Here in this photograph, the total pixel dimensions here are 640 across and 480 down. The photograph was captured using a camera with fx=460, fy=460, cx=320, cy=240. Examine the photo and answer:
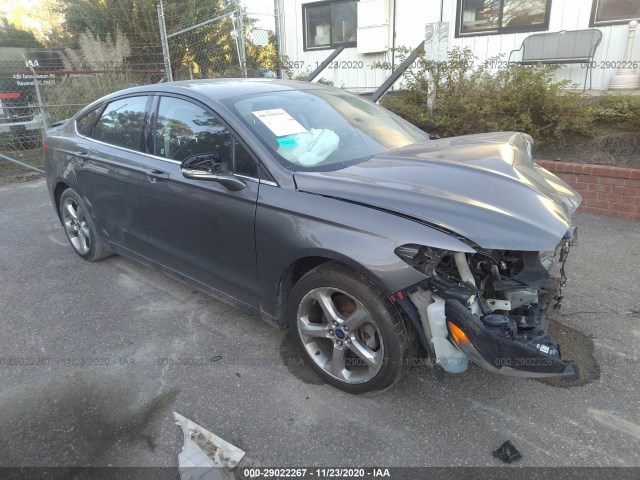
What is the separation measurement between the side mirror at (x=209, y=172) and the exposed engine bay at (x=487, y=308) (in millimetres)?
1123

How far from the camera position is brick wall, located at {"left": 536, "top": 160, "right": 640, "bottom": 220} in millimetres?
5145

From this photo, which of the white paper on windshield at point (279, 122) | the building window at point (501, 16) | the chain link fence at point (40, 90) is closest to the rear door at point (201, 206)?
the white paper on windshield at point (279, 122)

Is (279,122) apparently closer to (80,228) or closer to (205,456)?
(205,456)

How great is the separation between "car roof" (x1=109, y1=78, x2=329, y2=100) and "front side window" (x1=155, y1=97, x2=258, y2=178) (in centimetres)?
12

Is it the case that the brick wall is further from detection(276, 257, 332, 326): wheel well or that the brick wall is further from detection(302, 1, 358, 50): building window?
detection(302, 1, 358, 50): building window

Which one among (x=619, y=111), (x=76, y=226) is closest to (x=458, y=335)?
(x=76, y=226)

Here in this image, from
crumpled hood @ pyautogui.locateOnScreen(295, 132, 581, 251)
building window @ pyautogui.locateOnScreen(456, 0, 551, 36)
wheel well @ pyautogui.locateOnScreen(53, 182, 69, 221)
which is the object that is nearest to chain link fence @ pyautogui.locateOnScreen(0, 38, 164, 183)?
wheel well @ pyautogui.locateOnScreen(53, 182, 69, 221)

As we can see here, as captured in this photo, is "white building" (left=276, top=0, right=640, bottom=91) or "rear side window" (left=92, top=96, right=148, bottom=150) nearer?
"rear side window" (left=92, top=96, right=148, bottom=150)

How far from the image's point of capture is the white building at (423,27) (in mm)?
8367

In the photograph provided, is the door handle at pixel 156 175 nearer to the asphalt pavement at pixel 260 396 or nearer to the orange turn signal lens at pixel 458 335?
the asphalt pavement at pixel 260 396

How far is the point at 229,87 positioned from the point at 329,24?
9.92 metres

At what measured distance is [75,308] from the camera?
3.76 metres

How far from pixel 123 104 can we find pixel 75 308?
1733 millimetres

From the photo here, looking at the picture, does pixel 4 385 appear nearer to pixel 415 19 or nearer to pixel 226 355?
pixel 226 355
